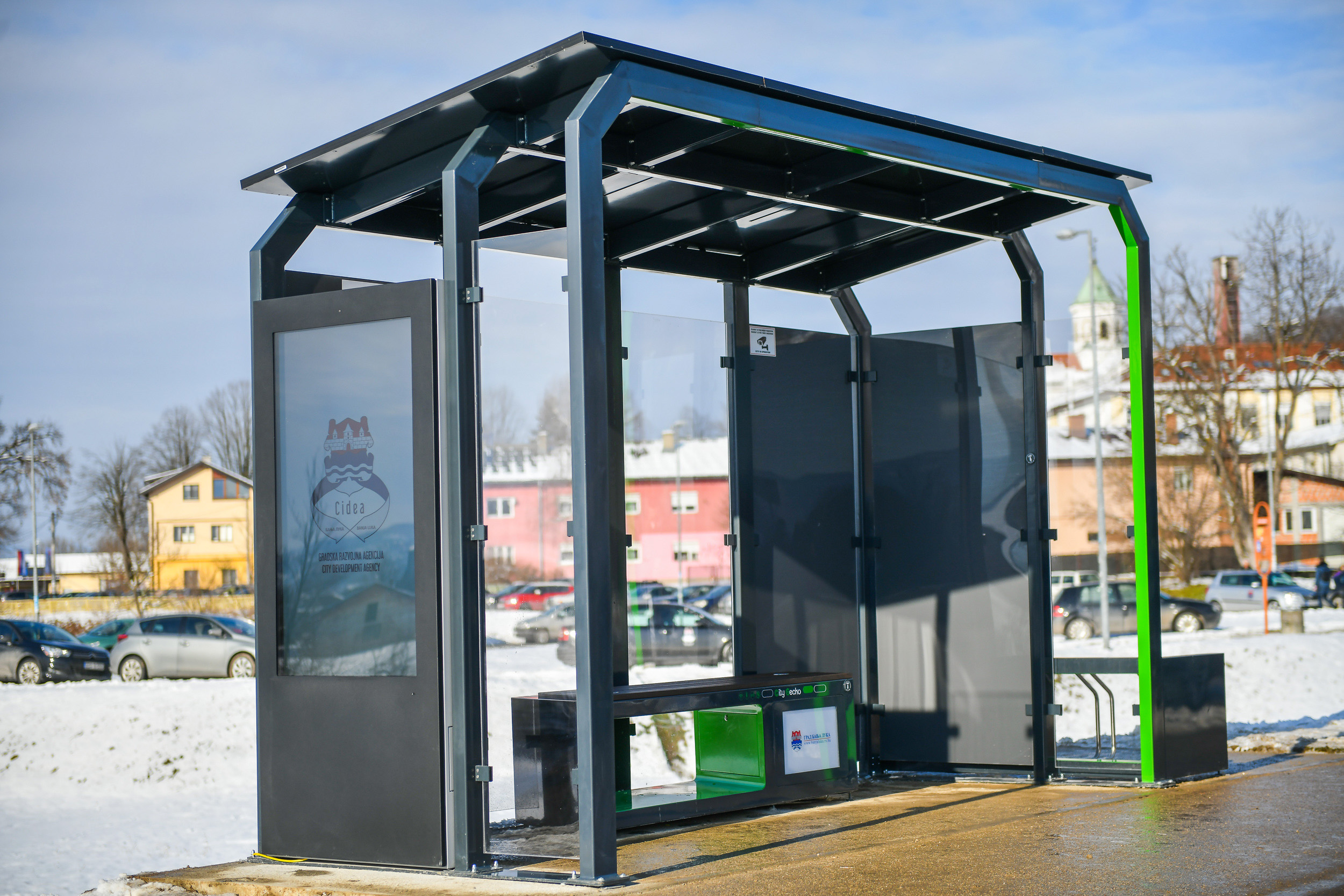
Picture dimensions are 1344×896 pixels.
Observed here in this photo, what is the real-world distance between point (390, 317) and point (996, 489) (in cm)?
466

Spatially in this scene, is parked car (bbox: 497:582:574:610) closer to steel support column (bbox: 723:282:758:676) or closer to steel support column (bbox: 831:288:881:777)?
steel support column (bbox: 723:282:758:676)

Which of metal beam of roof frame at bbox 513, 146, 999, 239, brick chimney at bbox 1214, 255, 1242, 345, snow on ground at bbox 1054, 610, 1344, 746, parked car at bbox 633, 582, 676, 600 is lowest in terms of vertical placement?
snow on ground at bbox 1054, 610, 1344, 746

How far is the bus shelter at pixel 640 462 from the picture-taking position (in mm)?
5980

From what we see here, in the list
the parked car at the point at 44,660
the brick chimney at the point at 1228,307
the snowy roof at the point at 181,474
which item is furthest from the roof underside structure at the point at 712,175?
the snowy roof at the point at 181,474

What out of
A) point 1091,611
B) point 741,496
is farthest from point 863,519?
point 1091,611

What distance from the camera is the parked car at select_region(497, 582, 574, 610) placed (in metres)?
6.81

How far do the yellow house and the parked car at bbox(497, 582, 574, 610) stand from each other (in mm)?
48726

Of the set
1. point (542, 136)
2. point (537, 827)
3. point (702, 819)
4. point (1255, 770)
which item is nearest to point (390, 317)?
point (542, 136)

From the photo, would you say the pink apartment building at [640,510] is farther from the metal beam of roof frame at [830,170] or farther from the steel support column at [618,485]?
the metal beam of roof frame at [830,170]

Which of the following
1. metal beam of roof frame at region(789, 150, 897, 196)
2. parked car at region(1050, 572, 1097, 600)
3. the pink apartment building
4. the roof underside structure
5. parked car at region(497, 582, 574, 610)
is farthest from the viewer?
parked car at region(1050, 572, 1097, 600)

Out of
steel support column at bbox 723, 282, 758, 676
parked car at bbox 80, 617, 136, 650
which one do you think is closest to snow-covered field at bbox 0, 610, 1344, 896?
steel support column at bbox 723, 282, 758, 676

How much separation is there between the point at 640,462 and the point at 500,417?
1.75 metres

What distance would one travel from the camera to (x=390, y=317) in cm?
621

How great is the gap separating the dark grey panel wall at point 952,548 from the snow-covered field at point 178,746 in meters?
0.90
